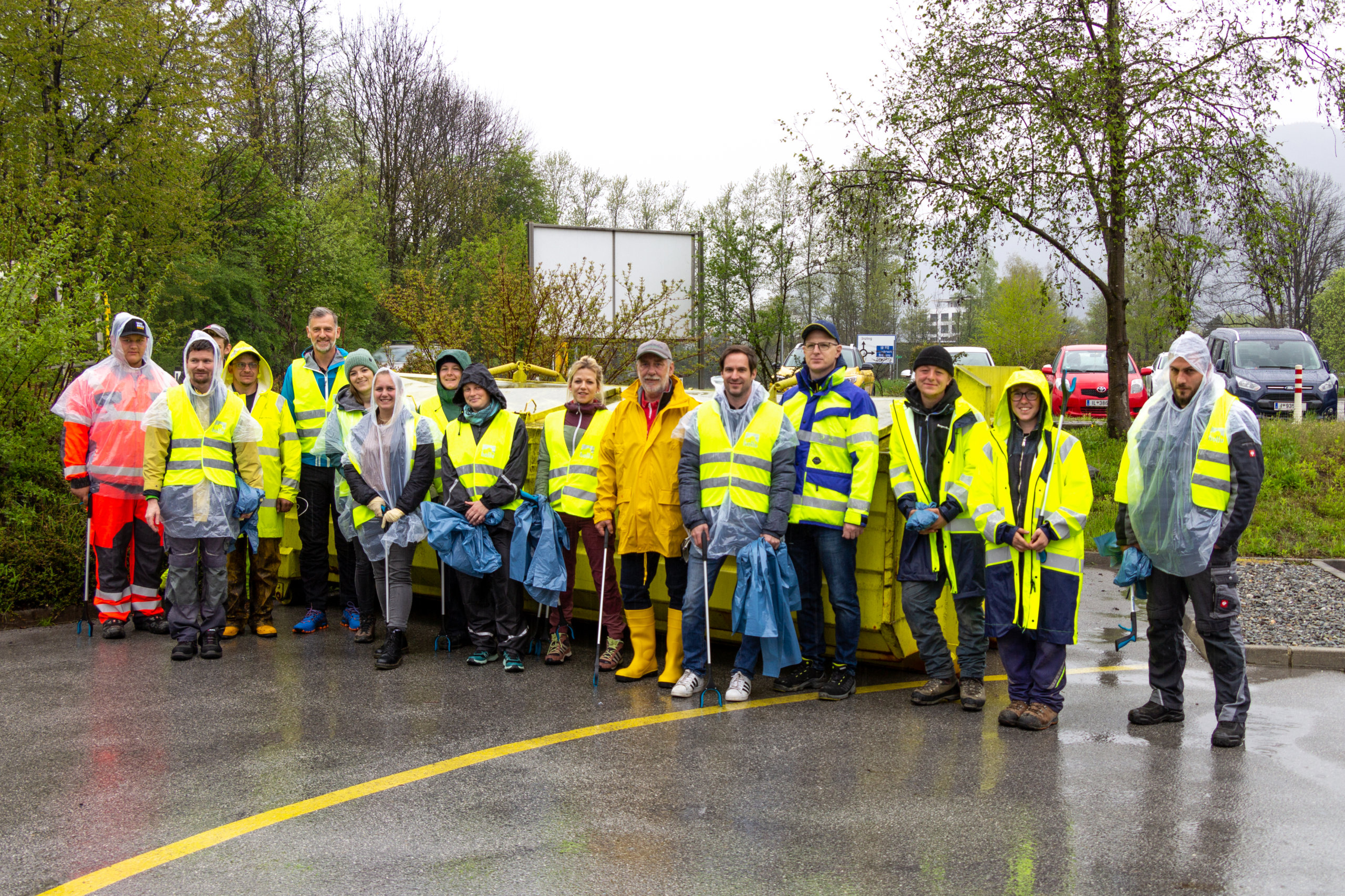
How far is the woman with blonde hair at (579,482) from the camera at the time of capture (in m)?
6.50

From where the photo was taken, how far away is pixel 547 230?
17516 millimetres

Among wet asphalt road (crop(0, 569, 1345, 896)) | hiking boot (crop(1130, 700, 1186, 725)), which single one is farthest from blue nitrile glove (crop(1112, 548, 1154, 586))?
wet asphalt road (crop(0, 569, 1345, 896))

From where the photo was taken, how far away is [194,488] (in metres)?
6.84

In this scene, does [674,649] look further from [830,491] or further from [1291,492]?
[1291,492]

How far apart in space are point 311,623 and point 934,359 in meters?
4.71

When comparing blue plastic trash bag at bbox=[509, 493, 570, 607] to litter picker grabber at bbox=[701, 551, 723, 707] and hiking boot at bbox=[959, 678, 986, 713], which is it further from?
hiking boot at bbox=[959, 678, 986, 713]

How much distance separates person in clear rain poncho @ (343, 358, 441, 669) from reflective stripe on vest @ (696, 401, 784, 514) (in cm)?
191

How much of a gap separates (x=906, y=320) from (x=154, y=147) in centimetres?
4038

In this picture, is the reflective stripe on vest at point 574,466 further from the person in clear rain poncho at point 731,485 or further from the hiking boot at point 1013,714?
the hiking boot at point 1013,714

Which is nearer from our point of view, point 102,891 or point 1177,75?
point 102,891

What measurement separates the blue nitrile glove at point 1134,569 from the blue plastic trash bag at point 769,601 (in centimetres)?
169

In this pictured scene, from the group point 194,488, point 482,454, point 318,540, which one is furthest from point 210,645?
point 482,454

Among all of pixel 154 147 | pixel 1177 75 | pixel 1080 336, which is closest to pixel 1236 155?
pixel 1177 75

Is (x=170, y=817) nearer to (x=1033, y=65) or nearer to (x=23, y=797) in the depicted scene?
(x=23, y=797)
